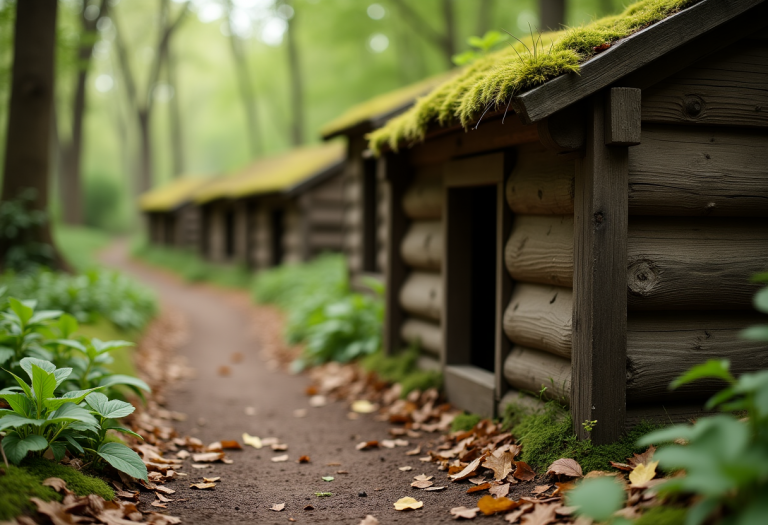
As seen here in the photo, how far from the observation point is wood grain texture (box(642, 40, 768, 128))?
12.4ft

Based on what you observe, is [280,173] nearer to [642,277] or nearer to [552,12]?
[552,12]

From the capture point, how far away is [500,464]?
3.94 metres

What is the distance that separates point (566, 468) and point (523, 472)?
0.32 meters

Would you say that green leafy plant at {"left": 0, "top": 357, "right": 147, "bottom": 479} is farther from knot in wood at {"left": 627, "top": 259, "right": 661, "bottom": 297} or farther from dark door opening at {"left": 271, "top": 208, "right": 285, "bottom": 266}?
dark door opening at {"left": 271, "top": 208, "right": 285, "bottom": 266}

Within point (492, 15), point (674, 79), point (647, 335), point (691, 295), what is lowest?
point (647, 335)

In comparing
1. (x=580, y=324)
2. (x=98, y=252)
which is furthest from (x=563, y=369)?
(x=98, y=252)

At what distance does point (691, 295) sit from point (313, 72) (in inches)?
1226

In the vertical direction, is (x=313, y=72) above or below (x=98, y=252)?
above

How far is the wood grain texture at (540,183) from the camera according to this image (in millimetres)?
4039

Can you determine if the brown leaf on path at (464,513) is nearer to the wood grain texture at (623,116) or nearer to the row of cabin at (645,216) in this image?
the row of cabin at (645,216)

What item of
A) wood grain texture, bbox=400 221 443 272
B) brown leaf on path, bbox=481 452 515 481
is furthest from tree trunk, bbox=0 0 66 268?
brown leaf on path, bbox=481 452 515 481

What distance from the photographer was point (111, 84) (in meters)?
44.4

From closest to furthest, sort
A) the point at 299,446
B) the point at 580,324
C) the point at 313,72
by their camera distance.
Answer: the point at 580,324 → the point at 299,446 → the point at 313,72

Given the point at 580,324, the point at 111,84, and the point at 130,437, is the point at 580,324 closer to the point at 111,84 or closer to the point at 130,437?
the point at 130,437
